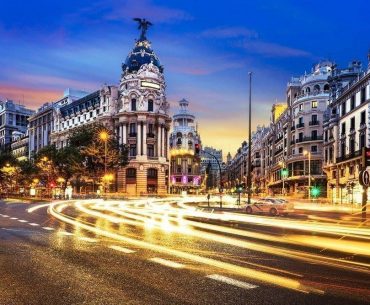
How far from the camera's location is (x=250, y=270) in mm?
9242

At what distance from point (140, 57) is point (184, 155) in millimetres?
52943

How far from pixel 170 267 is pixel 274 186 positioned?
328 feet

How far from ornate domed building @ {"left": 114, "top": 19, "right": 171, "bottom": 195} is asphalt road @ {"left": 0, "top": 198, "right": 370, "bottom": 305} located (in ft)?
254

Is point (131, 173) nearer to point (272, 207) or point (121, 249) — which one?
point (272, 207)

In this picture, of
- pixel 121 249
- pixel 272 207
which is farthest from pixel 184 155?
pixel 121 249

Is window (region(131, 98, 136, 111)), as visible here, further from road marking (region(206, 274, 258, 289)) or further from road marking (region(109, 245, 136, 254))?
road marking (region(206, 274, 258, 289))

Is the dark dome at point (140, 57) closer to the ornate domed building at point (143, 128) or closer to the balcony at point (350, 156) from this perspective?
the ornate domed building at point (143, 128)

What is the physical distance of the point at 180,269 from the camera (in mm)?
9344

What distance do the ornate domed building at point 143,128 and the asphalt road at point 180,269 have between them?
77476 mm

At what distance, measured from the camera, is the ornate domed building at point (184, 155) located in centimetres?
14362

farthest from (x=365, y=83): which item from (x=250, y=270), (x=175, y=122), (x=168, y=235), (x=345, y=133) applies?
(x=175, y=122)

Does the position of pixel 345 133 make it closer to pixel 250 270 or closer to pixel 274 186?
pixel 274 186

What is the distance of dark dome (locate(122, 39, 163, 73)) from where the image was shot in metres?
98.1

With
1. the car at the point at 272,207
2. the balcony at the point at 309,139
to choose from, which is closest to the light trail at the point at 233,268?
the car at the point at 272,207
